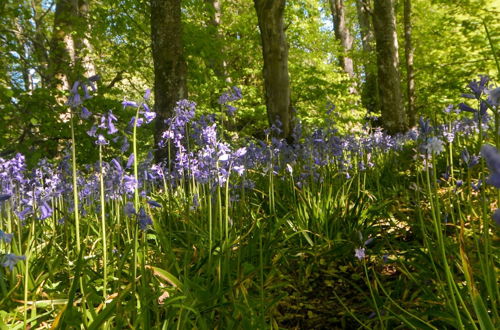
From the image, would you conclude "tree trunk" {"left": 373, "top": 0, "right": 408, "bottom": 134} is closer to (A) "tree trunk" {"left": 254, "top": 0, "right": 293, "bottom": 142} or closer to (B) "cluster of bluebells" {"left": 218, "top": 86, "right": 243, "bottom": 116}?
(A) "tree trunk" {"left": 254, "top": 0, "right": 293, "bottom": 142}

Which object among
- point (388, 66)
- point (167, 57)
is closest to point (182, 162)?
point (167, 57)

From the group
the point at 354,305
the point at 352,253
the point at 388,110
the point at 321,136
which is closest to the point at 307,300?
the point at 354,305

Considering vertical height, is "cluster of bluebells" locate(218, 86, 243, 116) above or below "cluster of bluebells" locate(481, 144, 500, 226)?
above

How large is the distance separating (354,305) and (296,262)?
649 mm

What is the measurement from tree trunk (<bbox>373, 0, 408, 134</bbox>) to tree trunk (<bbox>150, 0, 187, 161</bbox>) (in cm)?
478

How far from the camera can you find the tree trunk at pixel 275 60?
6863 mm

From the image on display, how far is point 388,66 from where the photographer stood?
899 cm

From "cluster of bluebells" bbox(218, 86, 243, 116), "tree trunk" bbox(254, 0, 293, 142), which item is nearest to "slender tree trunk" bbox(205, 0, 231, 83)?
"tree trunk" bbox(254, 0, 293, 142)

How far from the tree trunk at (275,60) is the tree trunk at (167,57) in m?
1.46

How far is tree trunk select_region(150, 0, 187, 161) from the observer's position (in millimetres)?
6160

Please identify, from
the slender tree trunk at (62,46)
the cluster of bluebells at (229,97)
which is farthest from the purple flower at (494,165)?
the slender tree trunk at (62,46)

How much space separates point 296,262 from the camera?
A: 3078mm

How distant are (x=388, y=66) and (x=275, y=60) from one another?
329cm

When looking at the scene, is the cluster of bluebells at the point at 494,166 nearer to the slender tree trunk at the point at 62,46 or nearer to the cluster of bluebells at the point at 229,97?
the cluster of bluebells at the point at 229,97
